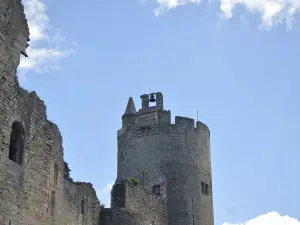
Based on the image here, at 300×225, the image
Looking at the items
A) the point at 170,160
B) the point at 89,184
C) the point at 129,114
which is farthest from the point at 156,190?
the point at 89,184

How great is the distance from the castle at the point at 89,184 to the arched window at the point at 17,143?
3 cm

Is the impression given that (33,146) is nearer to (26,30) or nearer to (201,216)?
(26,30)

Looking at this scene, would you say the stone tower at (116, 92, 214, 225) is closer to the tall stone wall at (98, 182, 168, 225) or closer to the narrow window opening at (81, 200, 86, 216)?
the tall stone wall at (98, 182, 168, 225)

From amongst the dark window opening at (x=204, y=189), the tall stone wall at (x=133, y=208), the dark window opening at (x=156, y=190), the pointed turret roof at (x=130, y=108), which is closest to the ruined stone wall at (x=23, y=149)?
the tall stone wall at (x=133, y=208)

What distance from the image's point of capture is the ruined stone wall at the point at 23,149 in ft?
54.1

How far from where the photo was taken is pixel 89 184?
2298 centimetres

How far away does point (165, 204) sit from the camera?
94.0 feet

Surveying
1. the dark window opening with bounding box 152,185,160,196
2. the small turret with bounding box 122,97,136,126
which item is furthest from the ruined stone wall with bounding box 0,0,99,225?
the small turret with bounding box 122,97,136,126

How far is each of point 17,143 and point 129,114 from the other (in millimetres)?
14321

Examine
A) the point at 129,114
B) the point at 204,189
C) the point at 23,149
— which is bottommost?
the point at 23,149

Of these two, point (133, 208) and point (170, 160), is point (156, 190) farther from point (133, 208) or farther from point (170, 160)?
point (133, 208)

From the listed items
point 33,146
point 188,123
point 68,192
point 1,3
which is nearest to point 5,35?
point 1,3

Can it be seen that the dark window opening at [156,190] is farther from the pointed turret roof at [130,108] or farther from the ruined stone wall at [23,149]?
the ruined stone wall at [23,149]

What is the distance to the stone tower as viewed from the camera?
94.9 ft
